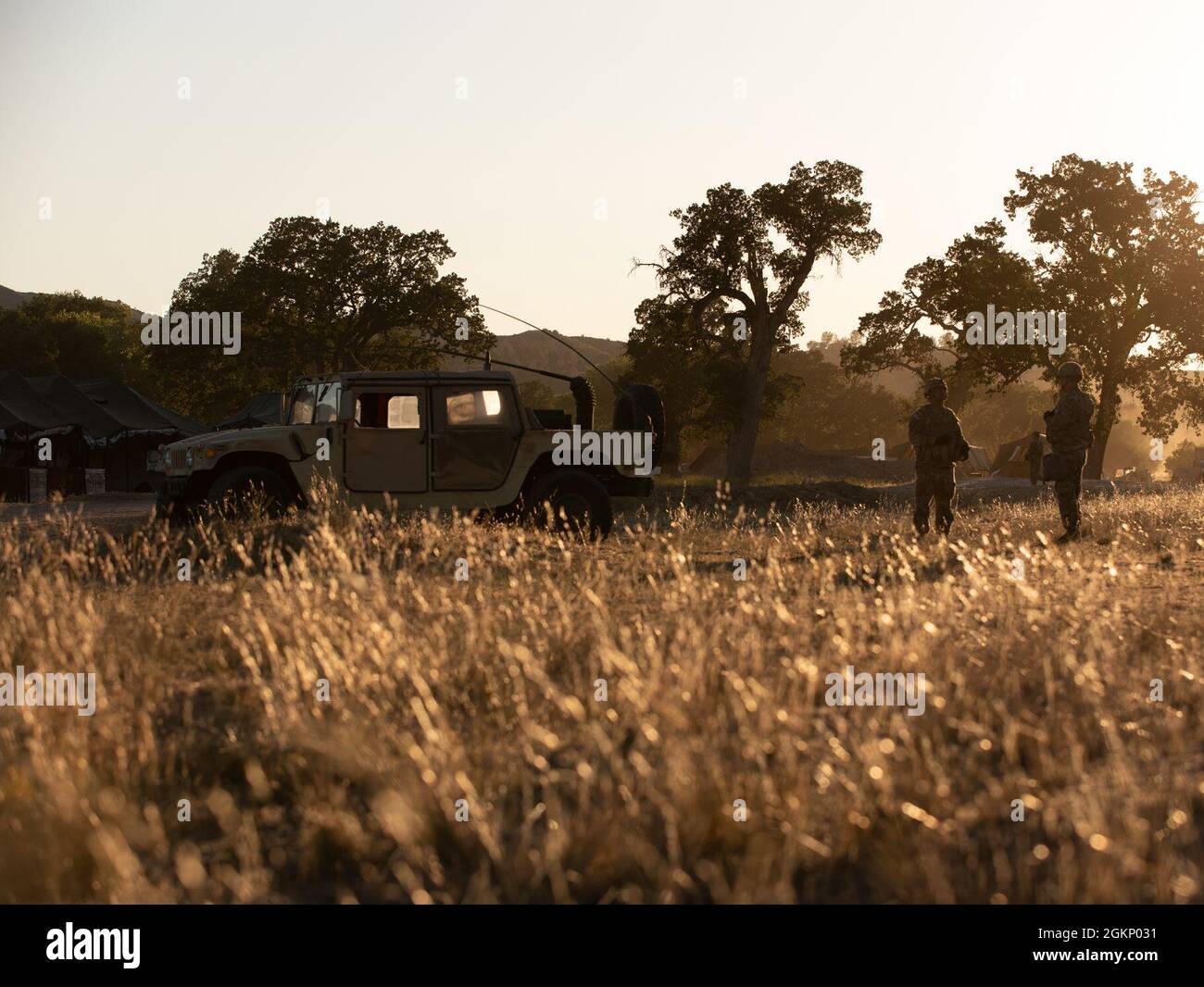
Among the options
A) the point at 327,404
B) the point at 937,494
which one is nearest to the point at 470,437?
the point at 327,404

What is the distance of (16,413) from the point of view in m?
33.4

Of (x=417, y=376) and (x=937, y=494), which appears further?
(x=937, y=494)

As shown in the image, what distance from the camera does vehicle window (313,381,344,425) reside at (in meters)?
13.4

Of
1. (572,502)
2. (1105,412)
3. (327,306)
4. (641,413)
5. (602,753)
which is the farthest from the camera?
(327,306)

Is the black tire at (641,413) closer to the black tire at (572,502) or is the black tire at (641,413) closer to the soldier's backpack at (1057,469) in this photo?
the black tire at (572,502)

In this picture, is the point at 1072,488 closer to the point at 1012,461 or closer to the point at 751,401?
the point at 751,401

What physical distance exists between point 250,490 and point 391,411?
5.50 ft

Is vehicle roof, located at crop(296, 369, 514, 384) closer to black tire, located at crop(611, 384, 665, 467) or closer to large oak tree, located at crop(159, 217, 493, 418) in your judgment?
black tire, located at crop(611, 384, 665, 467)

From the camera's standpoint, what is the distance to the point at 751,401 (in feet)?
137

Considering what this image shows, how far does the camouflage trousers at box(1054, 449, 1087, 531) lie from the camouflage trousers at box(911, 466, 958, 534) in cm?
118

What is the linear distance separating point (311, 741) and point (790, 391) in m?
40.7

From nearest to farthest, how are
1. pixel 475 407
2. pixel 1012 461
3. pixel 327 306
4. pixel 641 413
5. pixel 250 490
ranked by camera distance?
pixel 250 490 → pixel 475 407 → pixel 641 413 → pixel 327 306 → pixel 1012 461
